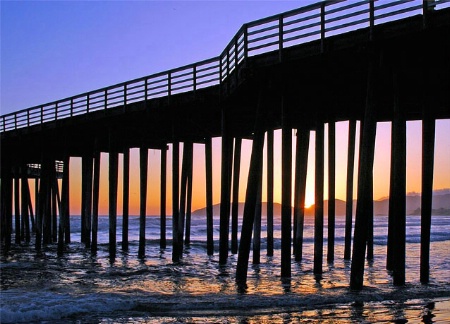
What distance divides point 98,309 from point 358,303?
5107mm

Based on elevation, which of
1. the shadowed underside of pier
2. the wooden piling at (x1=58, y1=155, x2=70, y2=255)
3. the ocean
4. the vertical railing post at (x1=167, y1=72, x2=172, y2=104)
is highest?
the vertical railing post at (x1=167, y1=72, x2=172, y2=104)

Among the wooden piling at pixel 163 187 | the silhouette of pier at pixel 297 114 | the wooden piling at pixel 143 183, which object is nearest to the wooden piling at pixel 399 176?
the silhouette of pier at pixel 297 114

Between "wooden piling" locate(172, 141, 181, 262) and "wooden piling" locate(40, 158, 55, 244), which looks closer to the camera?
"wooden piling" locate(172, 141, 181, 262)

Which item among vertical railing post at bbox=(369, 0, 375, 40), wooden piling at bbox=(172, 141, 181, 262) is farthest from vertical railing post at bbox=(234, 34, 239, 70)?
wooden piling at bbox=(172, 141, 181, 262)

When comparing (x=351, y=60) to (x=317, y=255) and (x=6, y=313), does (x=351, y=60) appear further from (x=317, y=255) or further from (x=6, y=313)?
(x=6, y=313)

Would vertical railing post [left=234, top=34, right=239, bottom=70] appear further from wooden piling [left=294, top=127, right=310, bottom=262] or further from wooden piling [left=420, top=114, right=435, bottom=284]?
wooden piling [left=420, top=114, right=435, bottom=284]

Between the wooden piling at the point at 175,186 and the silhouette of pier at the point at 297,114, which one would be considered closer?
the silhouette of pier at the point at 297,114

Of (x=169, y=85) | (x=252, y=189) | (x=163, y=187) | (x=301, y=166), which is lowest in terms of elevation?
(x=163, y=187)

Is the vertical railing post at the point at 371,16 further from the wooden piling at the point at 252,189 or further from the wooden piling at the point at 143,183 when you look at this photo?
the wooden piling at the point at 143,183

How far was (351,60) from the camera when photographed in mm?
12844

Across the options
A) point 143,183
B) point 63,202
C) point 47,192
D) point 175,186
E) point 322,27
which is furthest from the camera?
point 47,192

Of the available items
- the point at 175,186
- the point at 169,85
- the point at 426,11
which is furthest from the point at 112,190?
Answer: the point at 426,11

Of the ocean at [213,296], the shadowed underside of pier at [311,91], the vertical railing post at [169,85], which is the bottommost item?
the ocean at [213,296]

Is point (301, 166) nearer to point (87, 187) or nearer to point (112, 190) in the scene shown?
point (112, 190)
